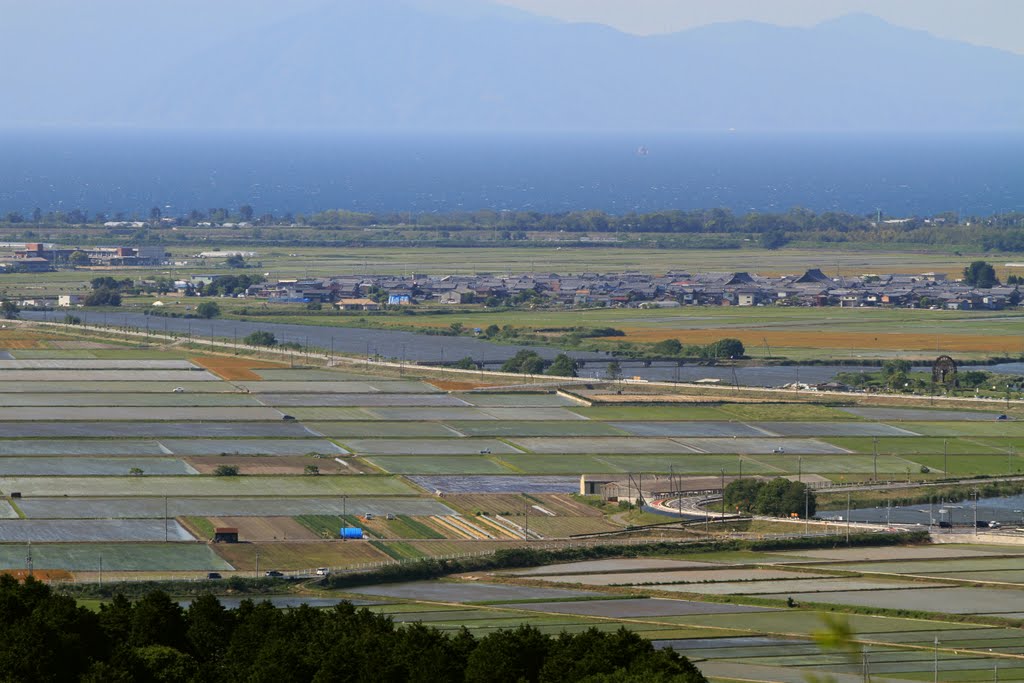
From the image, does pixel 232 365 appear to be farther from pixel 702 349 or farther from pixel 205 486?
pixel 205 486

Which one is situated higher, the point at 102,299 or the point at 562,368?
the point at 102,299

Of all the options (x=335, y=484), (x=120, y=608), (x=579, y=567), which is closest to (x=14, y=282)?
(x=335, y=484)

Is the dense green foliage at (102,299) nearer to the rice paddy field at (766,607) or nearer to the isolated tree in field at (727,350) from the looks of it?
the isolated tree in field at (727,350)

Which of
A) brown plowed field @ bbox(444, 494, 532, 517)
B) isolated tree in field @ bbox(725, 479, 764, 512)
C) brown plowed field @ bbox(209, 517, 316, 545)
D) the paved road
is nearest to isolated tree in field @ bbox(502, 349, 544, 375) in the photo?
the paved road

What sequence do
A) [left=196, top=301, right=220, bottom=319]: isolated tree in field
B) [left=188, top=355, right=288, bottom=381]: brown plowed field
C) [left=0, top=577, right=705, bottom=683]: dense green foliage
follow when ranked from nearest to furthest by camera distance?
[left=0, top=577, right=705, bottom=683]: dense green foliage
[left=188, top=355, right=288, bottom=381]: brown plowed field
[left=196, top=301, right=220, bottom=319]: isolated tree in field

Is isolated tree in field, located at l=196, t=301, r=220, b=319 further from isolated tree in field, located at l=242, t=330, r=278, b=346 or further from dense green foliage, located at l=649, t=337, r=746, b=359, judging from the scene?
dense green foliage, located at l=649, t=337, r=746, b=359

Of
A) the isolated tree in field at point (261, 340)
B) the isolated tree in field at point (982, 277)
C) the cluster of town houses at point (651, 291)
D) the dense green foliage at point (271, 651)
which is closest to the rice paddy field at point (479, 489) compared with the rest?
the dense green foliage at point (271, 651)

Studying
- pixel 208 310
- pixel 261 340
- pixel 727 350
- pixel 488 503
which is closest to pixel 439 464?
pixel 488 503
